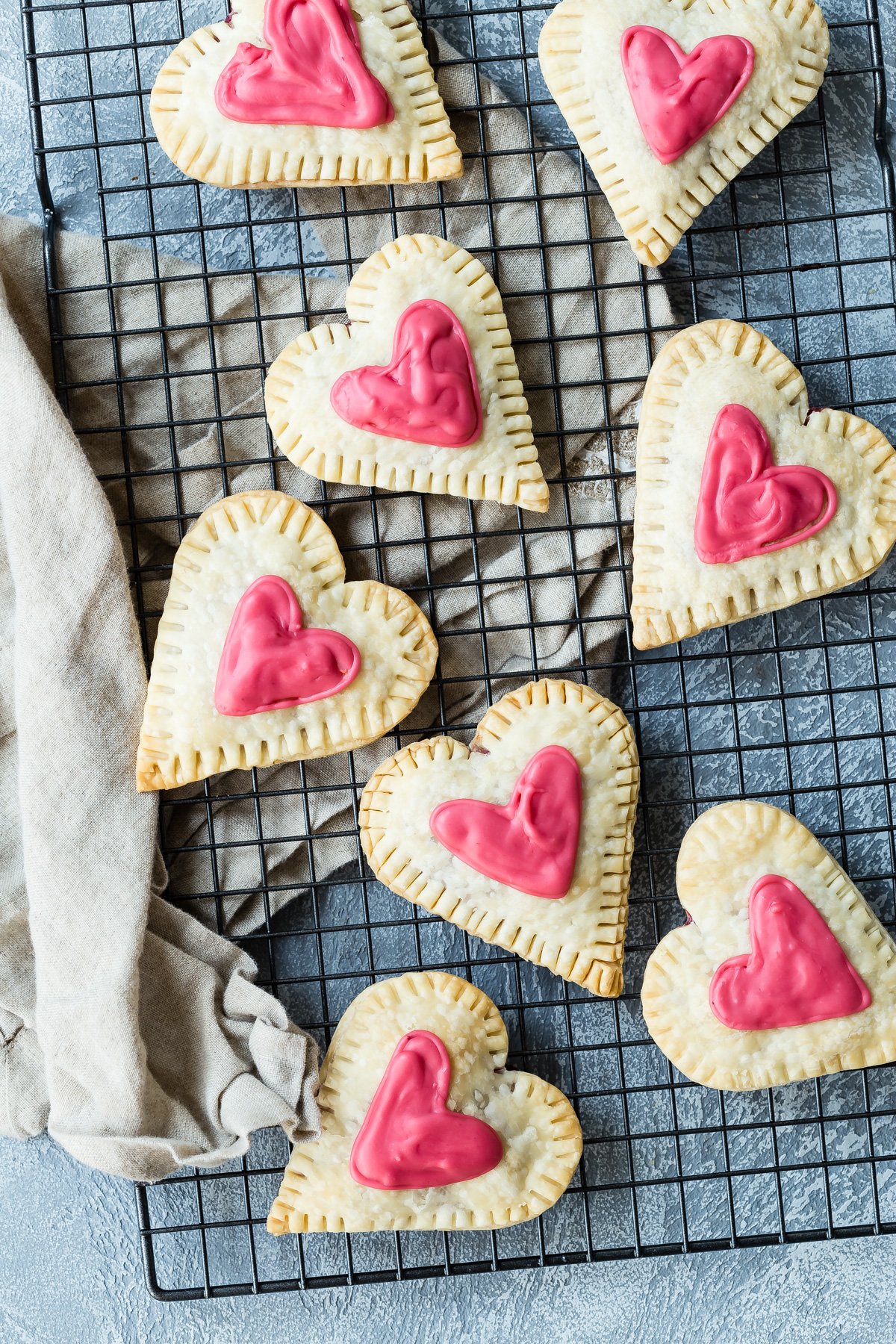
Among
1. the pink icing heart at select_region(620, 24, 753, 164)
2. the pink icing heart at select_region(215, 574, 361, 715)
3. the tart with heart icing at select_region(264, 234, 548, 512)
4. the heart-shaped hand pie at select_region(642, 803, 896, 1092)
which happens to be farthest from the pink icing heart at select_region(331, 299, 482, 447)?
the heart-shaped hand pie at select_region(642, 803, 896, 1092)

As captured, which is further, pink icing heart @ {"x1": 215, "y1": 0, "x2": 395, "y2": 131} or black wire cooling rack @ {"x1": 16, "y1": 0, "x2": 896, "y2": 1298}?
black wire cooling rack @ {"x1": 16, "y1": 0, "x2": 896, "y2": 1298}

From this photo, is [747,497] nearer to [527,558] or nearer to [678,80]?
[527,558]

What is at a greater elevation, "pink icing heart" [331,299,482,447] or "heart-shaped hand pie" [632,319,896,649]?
"pink icing heart" [331,299,482,447]

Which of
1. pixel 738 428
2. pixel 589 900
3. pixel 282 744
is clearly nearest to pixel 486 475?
pixel 738 428

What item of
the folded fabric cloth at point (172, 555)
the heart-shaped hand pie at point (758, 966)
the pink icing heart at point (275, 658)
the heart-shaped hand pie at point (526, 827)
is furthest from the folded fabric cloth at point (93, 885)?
the heart-shaped hand pie at point (758, 966)

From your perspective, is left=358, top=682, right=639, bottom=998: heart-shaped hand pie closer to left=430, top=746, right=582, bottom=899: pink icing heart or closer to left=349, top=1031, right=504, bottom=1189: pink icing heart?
left=430, top=746, right=582, bottom=899: pink icing heart

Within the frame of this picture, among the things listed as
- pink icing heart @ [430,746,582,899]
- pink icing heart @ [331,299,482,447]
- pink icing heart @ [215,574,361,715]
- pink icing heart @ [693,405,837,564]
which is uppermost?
pink icing heart @ [331,299,482,447]

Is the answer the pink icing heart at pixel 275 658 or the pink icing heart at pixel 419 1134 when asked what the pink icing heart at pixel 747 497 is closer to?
the pink icing heart at pixel 275 658
